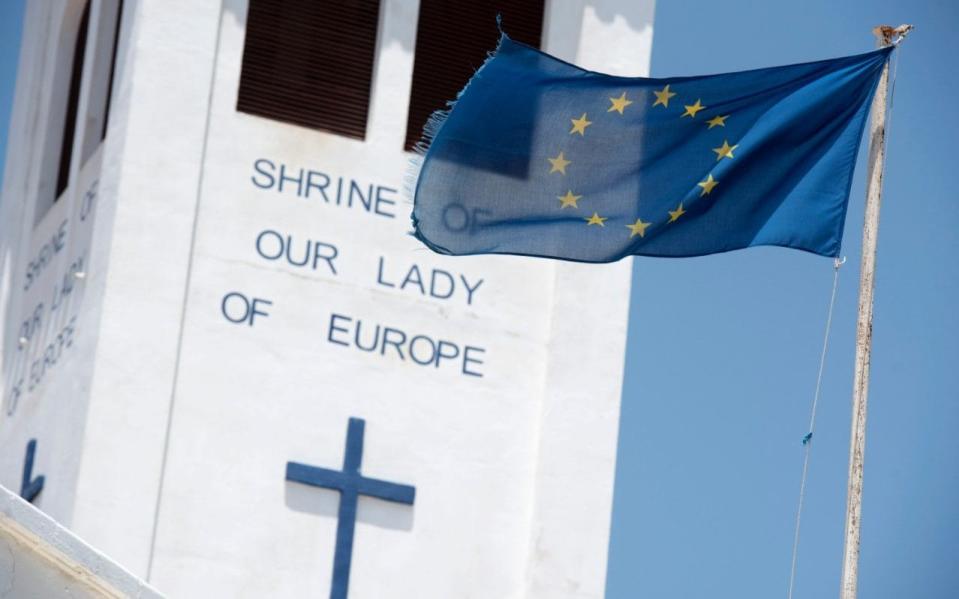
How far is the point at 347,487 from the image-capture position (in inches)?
963

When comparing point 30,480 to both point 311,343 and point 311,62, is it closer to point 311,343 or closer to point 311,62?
point 311,343

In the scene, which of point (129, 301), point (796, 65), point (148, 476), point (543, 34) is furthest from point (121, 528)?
point (796, 65)

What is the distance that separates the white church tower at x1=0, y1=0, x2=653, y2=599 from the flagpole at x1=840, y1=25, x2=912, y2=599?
8.64m

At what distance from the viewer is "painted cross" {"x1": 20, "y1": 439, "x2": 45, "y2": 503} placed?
25.0 metres

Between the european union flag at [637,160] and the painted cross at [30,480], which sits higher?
the european union flag at [637,160]

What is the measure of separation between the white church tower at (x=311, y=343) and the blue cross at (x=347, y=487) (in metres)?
0.02

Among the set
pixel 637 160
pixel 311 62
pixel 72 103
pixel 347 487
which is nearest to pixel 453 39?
pixel 311 62

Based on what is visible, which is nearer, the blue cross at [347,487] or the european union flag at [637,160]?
the european union flag at [637,160]

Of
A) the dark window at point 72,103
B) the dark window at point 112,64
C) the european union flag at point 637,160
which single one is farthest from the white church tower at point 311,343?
the european union flag at point 637,160

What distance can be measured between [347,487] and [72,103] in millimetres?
5965

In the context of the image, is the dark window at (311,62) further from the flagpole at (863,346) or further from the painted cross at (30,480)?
the flagpole at (863,346)

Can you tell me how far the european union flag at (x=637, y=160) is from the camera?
17875 mm

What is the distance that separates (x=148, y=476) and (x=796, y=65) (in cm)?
820

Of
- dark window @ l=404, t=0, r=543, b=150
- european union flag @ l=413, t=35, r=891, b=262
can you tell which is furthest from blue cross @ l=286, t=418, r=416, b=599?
european union flag @ l=413, t=35, r=891, b=262
